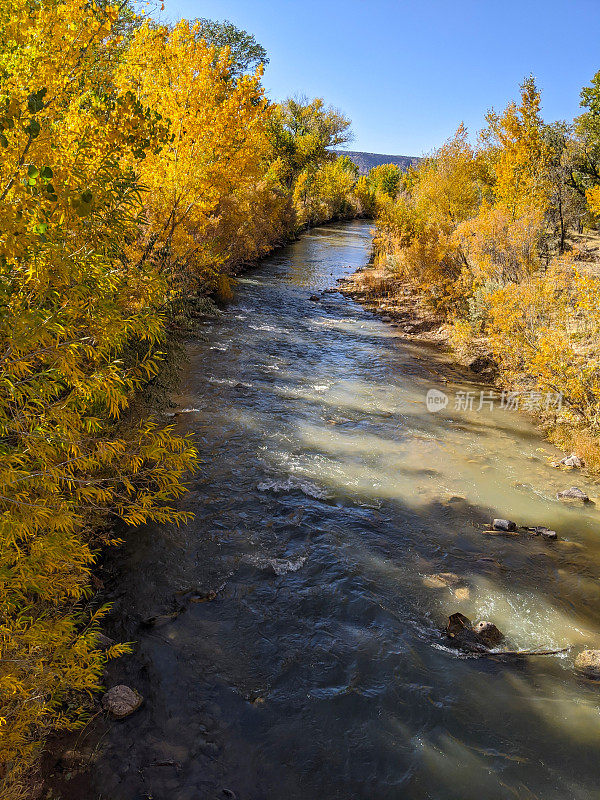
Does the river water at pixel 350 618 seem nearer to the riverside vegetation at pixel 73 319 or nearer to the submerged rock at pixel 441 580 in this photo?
the submerged rock at pixel 441 580

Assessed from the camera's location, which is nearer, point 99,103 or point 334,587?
point 99,103

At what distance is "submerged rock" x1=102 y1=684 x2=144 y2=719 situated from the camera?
12.5 feet

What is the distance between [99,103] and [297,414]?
6146mm

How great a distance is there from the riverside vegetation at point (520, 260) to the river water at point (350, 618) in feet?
5.52

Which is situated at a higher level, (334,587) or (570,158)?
(570,158)

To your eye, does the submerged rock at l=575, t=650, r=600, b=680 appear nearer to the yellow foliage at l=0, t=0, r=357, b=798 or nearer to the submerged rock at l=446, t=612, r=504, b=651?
the submerged rock at l=446, t=612, r=504, b=651

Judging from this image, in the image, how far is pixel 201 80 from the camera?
10156 mm

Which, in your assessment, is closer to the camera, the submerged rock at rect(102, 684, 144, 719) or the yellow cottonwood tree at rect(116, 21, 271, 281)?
the submerged rock at rect(102, 684, 144, 719)

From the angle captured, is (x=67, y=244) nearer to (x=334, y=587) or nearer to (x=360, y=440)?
(x=334, y=587)

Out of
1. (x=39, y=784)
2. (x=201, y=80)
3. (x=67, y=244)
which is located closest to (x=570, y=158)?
(x=201, y=80)

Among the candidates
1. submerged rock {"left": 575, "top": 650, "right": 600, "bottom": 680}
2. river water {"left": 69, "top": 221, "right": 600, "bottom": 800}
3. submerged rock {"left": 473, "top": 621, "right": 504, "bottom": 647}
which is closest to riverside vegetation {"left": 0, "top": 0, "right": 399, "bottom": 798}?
river water {"left": 69, "top": 221, "right": 600, "bottom": 800}

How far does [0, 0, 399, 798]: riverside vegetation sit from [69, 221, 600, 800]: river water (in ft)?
2.22

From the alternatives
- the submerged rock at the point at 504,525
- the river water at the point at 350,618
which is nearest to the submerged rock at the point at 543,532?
the river water at the point at 350,618

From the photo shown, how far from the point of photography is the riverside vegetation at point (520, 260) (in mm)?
9391
